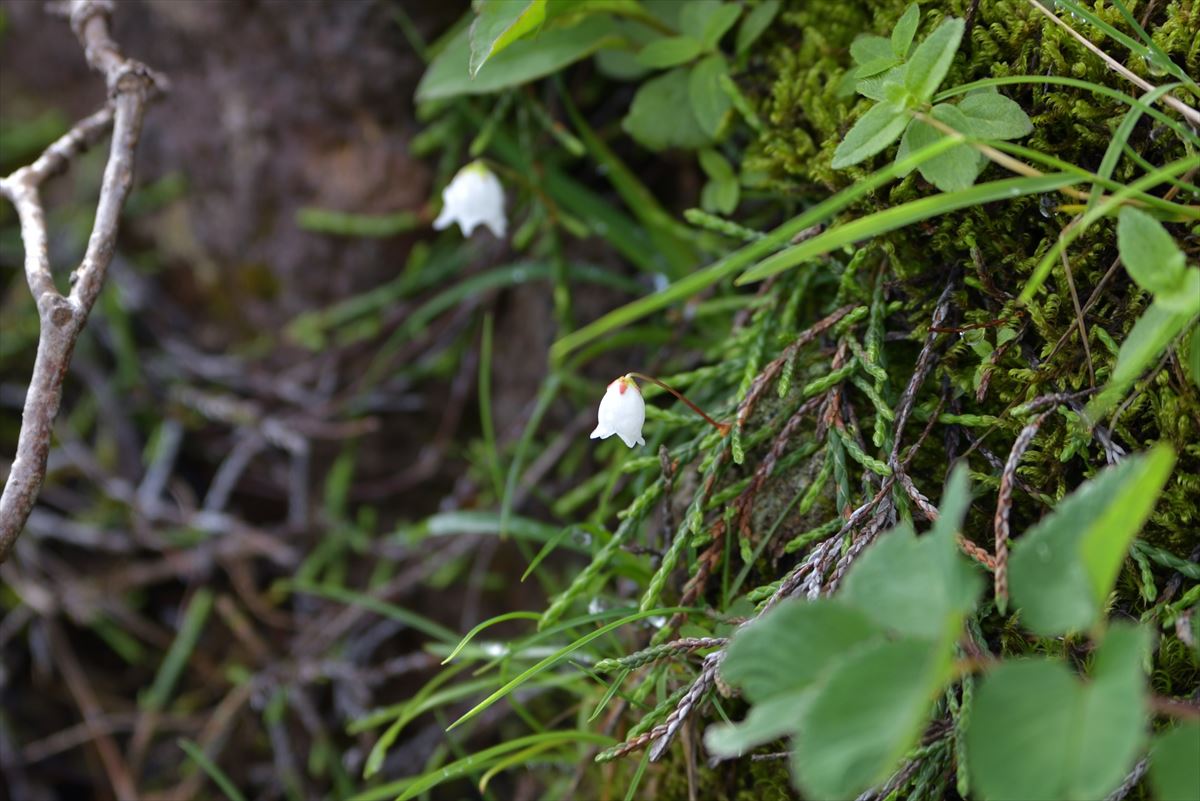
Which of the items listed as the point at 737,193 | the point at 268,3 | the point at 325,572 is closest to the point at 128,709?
the point at 325,572

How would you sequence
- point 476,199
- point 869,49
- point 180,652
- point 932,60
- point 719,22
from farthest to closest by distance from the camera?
point 180,652 → point 476,199 → point 719,22 → point 869,49 → point 932,60

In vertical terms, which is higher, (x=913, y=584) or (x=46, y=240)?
(x=46, y=240)

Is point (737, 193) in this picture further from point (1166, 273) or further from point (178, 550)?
point (178, 550)

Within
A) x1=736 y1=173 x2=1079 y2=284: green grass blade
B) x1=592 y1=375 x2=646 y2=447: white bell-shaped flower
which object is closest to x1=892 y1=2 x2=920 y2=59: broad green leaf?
x1=736 y1=173 x2=1079 y2=284: green grass blade

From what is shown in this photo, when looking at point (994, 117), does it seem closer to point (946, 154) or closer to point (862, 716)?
point (946, 154)

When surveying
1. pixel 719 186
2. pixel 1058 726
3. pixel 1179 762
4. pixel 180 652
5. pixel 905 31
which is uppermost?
pixel 905 31

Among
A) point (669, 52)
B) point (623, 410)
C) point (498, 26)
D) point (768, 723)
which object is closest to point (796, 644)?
point (768, 723)

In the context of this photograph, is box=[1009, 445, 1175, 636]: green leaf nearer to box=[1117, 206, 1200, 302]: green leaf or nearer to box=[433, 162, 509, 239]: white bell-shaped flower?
box=[1117, 206, 1200, 302]: green leaf

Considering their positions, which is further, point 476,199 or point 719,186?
point 476,199
